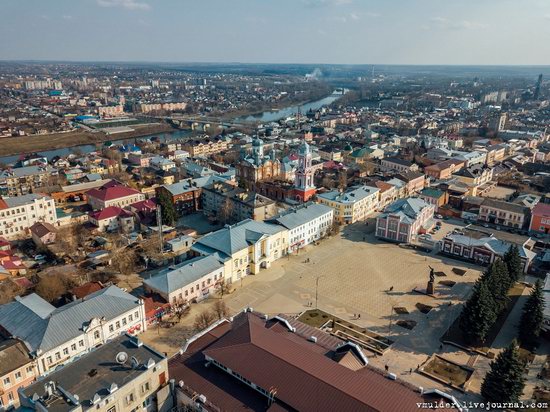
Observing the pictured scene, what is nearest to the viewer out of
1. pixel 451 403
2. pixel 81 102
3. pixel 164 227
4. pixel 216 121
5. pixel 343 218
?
pixel 451 403

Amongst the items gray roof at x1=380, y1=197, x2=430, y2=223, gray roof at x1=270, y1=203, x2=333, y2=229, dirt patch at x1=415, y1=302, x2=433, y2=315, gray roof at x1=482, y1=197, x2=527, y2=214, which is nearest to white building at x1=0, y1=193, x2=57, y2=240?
gray roof at x1=270, y1=203, x2=333, y2=229

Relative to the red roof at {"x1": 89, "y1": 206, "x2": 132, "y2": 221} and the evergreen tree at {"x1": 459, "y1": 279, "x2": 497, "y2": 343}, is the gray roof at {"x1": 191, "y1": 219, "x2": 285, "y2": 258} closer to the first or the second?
the red roof at {"x1": 89, "y1": 206, "x2": 132, "y2": 221}

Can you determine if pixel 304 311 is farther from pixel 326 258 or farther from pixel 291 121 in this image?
pixel 291 121

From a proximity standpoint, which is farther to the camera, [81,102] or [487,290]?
[81,102]

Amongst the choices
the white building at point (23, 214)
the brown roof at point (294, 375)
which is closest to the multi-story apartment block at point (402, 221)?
the brown roof at point (294, 375)

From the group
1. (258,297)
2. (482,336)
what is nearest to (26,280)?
(258,297)

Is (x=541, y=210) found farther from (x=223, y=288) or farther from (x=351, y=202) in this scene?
(x=223, y=288)
